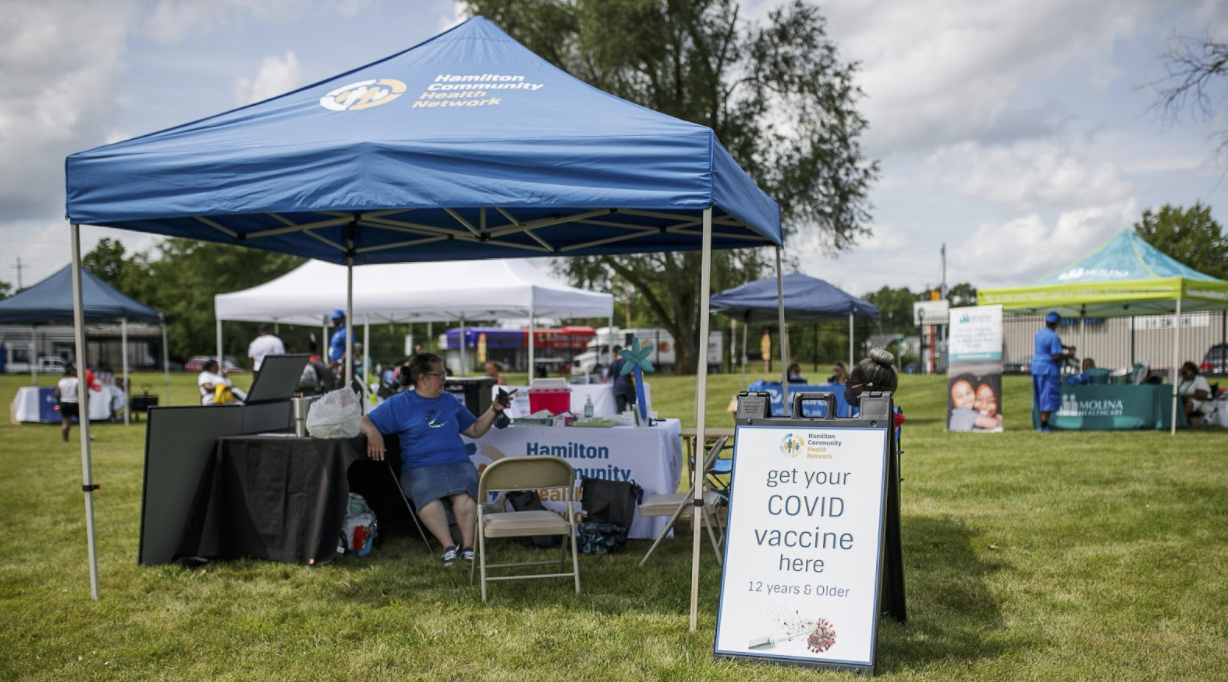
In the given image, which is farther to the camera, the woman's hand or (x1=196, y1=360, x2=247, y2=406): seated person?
(x1=196, y1=360, x2=247, y2=406): seated person

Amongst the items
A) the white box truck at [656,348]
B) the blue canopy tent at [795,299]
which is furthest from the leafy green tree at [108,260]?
the blue canopy tent at [795,299]

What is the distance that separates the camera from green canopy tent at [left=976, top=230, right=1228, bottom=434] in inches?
444

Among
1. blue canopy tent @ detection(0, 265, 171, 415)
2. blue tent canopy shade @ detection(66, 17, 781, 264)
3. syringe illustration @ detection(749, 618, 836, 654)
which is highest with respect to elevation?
blue tent canopy shade @ detection(66, 17, 781, 264)

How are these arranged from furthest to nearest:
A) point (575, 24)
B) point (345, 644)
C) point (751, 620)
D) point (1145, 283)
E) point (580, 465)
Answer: point (575, 24)
point (1145, 283)
point (580, 465)
point (345, 644)
point (751, 620)

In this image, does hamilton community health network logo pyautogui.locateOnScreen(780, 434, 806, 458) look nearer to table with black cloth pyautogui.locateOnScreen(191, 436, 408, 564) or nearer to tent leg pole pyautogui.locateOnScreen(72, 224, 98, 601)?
table with black cloth pyautogui.locateOnScreen(191, 436, 408, 564)

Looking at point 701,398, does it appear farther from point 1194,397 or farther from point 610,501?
point 1194,397

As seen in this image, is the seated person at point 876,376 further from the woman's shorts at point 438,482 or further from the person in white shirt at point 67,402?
the person in white shirt at point 67,402

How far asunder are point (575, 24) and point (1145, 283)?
49.0 ft

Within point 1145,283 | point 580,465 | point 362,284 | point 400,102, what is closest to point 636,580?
point 580,465

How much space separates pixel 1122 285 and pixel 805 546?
10160 mm

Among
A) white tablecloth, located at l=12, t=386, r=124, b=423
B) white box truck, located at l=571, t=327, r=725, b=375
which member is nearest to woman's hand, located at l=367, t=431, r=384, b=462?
white tablecloth, located at l=12, t=386, r=124, b=423

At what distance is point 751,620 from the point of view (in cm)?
348

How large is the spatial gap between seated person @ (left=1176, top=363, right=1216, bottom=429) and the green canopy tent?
0.47 meters

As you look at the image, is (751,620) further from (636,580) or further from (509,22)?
(509,22)
